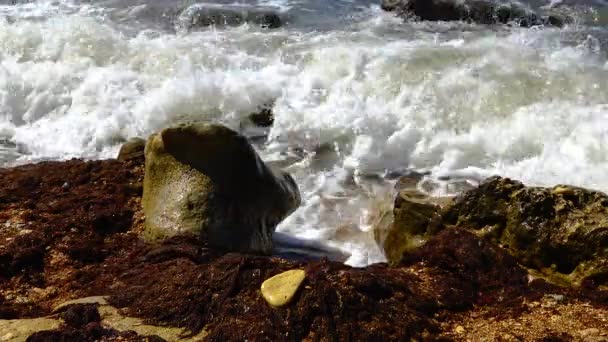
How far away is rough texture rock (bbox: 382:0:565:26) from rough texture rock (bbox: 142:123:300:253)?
8.25 metres

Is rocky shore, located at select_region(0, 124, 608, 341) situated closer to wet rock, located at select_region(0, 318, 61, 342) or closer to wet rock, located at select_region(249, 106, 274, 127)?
wet rock, located at select_region(0, 318, 61, 342)

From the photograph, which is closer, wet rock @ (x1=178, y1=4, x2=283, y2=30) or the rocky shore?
the rocky shore

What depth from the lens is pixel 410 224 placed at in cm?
→ 520

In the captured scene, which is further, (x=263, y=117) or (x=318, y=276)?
(x=263, y=117)

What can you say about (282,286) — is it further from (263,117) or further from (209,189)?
(263,117)

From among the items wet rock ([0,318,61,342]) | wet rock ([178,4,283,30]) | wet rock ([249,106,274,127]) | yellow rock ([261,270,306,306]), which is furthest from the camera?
wet rock ([178,4,283,30])

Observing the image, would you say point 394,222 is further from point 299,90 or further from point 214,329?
A: point 299,90

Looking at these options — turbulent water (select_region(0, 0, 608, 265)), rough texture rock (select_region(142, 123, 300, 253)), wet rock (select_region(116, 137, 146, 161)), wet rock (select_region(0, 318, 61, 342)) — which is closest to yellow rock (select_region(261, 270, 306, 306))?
rough texture rock (select_region(142, 123, 300, 253))

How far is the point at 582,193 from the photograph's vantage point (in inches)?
191

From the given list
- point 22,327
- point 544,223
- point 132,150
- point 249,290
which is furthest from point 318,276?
point 132,150

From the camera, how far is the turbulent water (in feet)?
23.8

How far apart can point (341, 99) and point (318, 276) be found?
5.09m

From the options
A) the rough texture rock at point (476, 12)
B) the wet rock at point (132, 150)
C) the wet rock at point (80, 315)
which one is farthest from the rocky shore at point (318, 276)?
the rough texture rock at point (476, 12)

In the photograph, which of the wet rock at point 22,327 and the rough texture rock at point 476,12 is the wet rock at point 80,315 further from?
the rough texture rock at point 476,12
